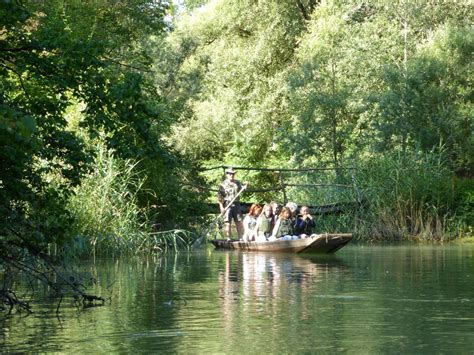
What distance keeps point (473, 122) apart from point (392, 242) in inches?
226

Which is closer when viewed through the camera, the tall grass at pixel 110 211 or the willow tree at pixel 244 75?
the tall grass at pixel 110 211

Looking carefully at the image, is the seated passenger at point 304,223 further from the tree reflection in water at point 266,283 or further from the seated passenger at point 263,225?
the tree reflection in water at point 266,283

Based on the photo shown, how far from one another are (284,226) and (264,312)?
43.3 ft

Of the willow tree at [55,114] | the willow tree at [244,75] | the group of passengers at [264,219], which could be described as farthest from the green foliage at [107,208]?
the willow tree at [244,75]

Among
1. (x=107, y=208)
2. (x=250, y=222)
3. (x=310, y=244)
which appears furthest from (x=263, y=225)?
(x=107, y=208)

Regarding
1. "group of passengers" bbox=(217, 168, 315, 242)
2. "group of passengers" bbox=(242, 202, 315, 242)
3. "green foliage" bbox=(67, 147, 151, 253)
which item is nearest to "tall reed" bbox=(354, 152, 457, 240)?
"group of passengers" bbox=(217, 168, 315, 242)

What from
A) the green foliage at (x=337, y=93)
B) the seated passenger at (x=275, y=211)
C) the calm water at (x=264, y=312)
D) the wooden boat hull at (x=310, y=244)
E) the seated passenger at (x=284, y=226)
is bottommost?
the calm water at (x=264, y=312)

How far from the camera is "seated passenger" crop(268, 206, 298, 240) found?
2583 cm

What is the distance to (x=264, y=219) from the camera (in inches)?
1057

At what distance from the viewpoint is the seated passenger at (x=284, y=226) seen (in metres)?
25.8

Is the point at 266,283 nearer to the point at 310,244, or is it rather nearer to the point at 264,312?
the point at 264,312

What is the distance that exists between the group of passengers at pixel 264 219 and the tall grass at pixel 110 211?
3.46m

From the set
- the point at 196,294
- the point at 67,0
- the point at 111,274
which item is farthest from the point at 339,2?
the point at 196,294

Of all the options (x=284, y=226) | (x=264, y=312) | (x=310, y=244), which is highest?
(x=284, y=226)
